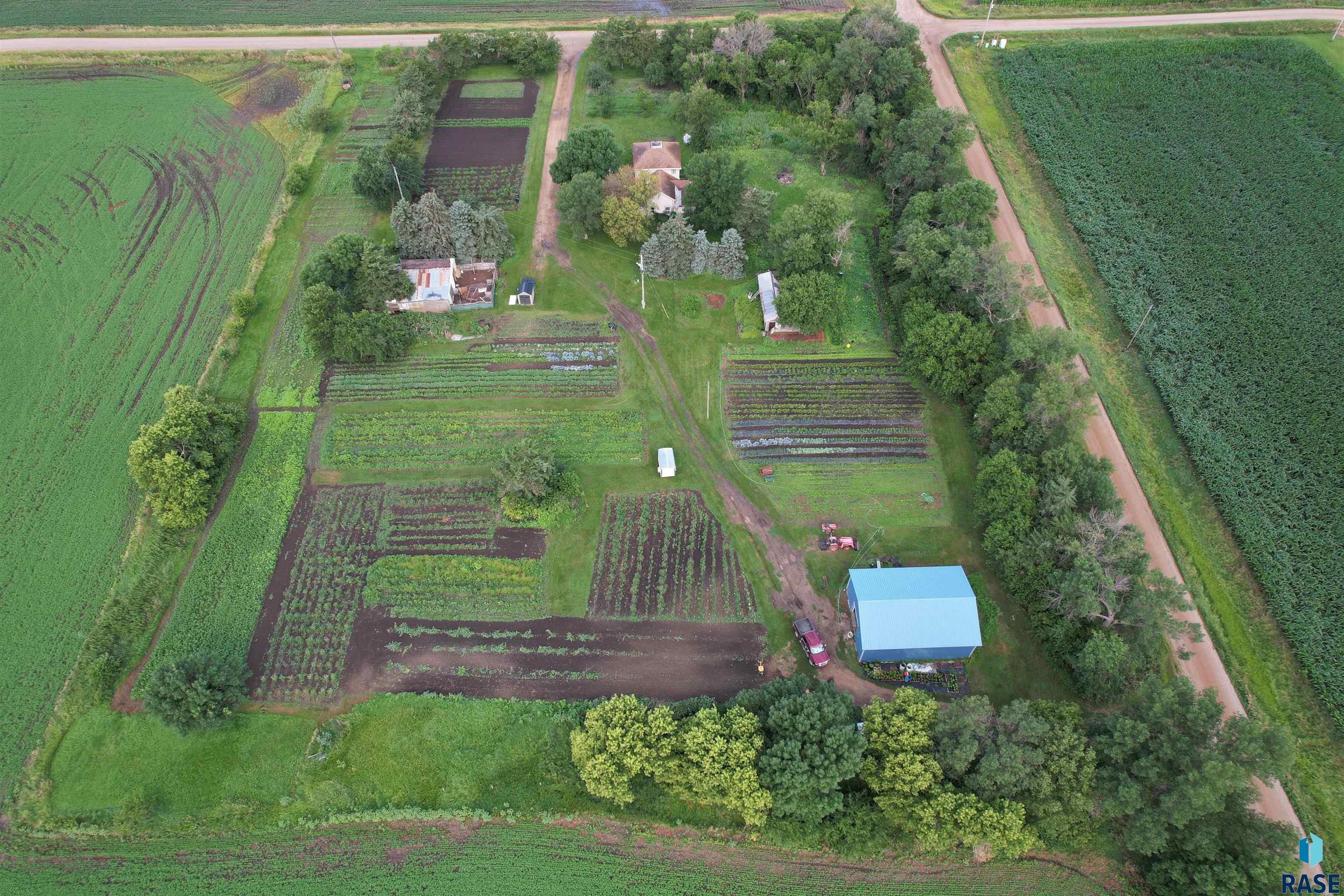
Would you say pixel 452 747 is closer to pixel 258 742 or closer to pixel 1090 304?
pixel 258 742

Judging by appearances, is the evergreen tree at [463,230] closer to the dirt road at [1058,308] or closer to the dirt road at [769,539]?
the dirt road at [769,539]

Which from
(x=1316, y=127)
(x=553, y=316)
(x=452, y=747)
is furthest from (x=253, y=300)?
(x=1316, y=127)

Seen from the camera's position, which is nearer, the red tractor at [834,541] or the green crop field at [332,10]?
the red tractor at [834,541]

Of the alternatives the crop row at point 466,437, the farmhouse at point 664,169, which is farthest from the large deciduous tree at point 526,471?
the farmhouse at point 664,169

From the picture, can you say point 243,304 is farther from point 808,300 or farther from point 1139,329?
point 1139,329

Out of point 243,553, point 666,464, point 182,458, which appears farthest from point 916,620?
point 182,458

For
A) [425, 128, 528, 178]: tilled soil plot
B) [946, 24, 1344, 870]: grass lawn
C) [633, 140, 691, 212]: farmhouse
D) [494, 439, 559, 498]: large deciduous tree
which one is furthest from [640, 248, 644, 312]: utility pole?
[946, 24, 1344, 870]: grass lawn
